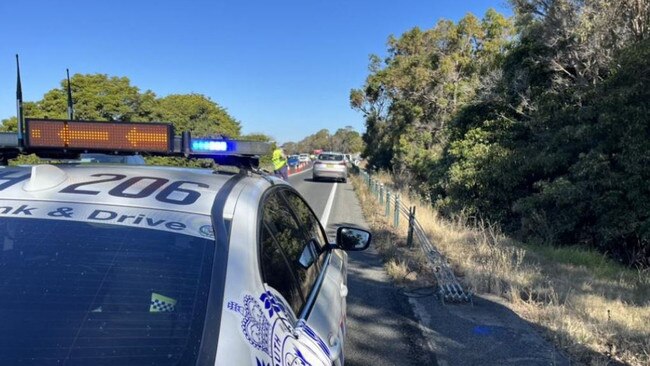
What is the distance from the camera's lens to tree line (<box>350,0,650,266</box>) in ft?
34.5

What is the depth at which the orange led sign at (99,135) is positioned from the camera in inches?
104

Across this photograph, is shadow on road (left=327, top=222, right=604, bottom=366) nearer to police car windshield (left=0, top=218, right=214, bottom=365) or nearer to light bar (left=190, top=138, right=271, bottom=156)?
light bar (left=190, top=138, right=271, bottom=156)

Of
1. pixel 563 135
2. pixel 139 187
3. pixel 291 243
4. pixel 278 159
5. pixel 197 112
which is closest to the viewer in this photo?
pixel 139 187

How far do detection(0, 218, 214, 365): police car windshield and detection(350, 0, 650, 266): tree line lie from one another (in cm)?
1070

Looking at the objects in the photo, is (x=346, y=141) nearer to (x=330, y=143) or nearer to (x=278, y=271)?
(x=330, y=143)

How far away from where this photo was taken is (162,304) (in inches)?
69.2

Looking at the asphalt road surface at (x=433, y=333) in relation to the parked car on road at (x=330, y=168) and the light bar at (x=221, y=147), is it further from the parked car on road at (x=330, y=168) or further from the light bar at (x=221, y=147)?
the parked car on road at (x=330, y=168)

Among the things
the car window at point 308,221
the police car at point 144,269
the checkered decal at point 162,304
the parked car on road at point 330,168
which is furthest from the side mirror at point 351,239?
the parked car on road at point 330,168

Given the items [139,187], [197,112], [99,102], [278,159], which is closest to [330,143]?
[197,112]

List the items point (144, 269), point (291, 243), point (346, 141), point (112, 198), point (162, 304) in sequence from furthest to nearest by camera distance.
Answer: point (346, 141) → point (291, 243) → point (112, 198) → point (144, 269) → point (162, 304)

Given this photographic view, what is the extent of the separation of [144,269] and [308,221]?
66.7 inches

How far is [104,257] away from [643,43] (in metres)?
11.0

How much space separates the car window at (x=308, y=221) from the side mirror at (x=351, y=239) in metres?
0.12

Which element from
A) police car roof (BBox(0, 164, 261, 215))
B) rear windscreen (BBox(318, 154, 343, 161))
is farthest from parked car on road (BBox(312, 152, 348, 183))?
police car roof (BBox(0, 164, 261, 215))
